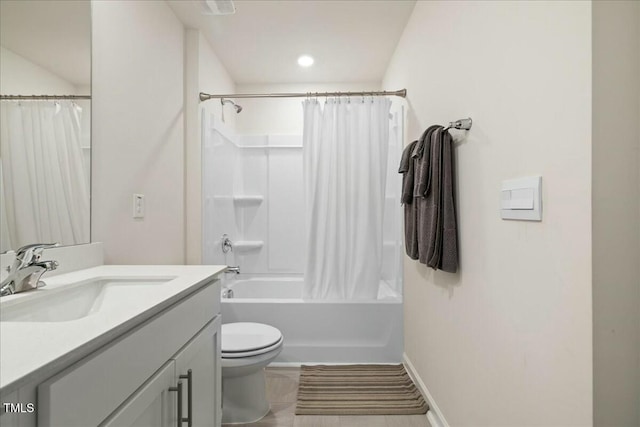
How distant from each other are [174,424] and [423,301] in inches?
56.8

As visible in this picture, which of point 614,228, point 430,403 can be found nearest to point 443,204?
point 614,228

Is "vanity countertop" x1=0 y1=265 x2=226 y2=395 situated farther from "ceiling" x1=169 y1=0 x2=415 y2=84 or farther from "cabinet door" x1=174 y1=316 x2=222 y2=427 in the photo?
"ceiling" x1=169 y1=0 x2=415 y2=84

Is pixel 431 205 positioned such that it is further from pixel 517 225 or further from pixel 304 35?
pixel 304 35

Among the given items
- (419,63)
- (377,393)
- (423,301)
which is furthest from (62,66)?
(377,393)

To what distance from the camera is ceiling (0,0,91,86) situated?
3.59ft

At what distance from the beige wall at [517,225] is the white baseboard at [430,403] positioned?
0.09 metres

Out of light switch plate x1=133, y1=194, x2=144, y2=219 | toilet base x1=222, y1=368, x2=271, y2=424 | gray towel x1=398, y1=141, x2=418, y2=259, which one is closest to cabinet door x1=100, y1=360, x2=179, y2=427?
toilet base x1=222, y1=368, x2=271, y2=424

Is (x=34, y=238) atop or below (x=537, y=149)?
below

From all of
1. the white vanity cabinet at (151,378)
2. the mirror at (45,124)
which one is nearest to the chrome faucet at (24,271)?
the mirror at (45,124)

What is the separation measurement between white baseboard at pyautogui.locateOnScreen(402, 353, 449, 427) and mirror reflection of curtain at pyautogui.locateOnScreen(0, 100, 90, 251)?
1847 millimetres

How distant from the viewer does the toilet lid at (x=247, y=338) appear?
176 centimetres

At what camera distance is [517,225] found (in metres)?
1.01

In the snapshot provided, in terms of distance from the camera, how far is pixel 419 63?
6.81 feet

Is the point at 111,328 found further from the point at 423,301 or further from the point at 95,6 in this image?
the point at 423,301
